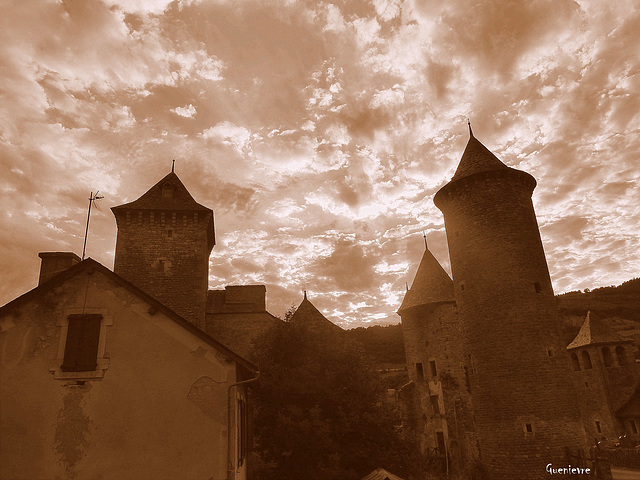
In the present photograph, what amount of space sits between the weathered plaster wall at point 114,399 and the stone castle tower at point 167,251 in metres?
13.4

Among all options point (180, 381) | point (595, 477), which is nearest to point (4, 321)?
point (180, 381)

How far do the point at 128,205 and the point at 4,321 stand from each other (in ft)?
52.9

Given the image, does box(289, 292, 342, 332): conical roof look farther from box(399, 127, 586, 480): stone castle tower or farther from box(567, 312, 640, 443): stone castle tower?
box(567, 312, 640, 443): stone castle tower

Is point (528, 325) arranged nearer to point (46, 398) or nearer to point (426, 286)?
point (426, 286)

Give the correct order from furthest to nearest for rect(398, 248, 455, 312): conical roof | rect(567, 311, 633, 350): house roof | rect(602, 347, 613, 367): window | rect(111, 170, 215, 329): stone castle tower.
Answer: rect(567, 311, 633, 350): house roof < rect(602, 347, 613, 367): window < rect(398, 248, 455, 312): conical roof < rect(111, 170, 215, 329): stone castle tower

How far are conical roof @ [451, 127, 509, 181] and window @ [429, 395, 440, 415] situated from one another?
41.6 ft

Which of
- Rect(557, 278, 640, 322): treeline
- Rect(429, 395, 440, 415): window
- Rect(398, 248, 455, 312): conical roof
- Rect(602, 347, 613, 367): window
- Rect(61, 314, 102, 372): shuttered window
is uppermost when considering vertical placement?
Rect(557, 278, 640, 322): treeline

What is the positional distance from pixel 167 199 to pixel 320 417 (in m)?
16.5

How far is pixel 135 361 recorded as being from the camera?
8703mm

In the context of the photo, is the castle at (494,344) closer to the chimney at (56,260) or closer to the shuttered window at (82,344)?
the shuttered window at (82,344)

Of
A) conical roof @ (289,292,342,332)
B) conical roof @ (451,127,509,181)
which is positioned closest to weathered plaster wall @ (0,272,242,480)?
conical roof @ (289,292,342,332)

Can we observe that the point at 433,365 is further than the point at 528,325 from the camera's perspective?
Yes

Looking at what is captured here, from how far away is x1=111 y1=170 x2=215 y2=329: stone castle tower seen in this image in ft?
73.4

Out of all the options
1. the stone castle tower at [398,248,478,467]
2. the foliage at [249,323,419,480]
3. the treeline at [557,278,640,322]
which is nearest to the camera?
the foliage at [249,323,419,480]
